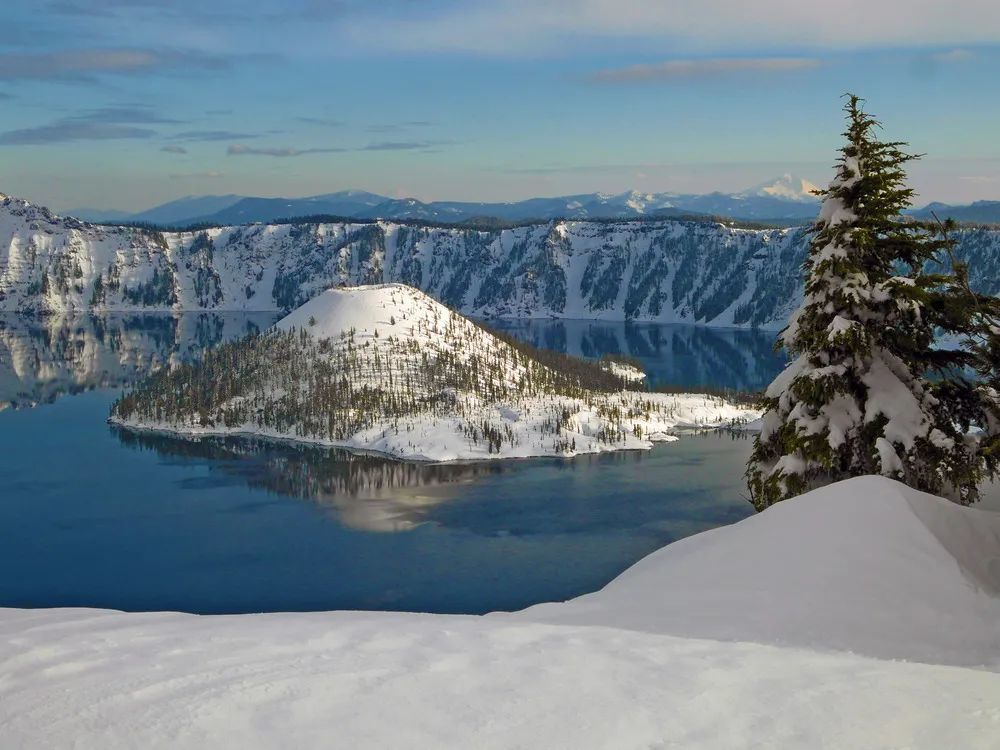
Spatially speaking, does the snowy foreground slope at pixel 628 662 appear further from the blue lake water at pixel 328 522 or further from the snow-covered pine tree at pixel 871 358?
the blue lake water at pixel 328 522

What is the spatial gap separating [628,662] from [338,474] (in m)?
109

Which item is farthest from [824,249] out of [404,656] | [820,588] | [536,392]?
[536,392]

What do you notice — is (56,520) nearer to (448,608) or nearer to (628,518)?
Result: (448,608)

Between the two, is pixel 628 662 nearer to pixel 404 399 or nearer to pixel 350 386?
pixel 404 399

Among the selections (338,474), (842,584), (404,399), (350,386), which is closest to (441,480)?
(338,474)

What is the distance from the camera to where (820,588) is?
72.4 feet

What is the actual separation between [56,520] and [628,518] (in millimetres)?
63973

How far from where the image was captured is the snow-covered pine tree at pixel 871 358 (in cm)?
3130

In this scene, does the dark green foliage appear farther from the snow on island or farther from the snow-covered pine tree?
the snow-covered pine tree

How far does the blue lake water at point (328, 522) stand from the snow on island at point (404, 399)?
8477mm

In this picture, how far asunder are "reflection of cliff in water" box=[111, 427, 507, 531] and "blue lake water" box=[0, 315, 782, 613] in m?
0.40

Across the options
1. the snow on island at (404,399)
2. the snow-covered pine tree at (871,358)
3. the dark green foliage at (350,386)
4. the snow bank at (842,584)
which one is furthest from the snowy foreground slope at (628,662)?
Answer: the dark green foliage at (350,386)

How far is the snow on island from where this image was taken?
461ft

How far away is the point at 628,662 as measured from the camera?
1716cm
